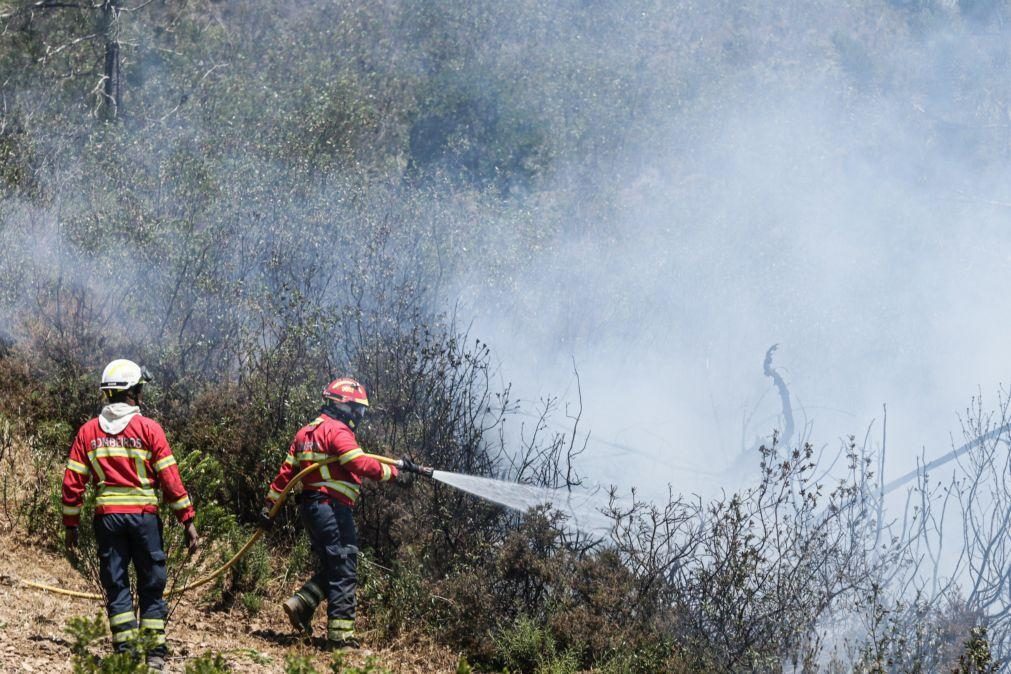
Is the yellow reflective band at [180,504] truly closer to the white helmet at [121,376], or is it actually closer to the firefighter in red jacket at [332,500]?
the white helmet at [121,376]

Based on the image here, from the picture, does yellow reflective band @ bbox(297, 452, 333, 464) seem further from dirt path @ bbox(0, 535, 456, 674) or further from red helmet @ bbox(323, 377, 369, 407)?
dirt path @ bbox(0, 535, 456, 674)

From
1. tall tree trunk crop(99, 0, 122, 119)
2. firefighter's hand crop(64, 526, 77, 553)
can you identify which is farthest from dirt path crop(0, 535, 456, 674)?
tall tree trunk crop(99, 0, 122, 119)

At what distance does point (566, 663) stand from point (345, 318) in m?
4.29

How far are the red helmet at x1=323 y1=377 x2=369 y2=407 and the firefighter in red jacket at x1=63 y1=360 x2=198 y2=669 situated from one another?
1.19m

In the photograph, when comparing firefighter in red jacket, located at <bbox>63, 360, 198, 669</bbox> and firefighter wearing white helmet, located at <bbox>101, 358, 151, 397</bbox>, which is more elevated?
firefighter wearing white helmet, located at <bbox>101, 358, 151, 397</bbox>

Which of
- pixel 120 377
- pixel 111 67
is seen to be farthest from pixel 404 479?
pixel 111 67

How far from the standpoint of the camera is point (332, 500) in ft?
20.9

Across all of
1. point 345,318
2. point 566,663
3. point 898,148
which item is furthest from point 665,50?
point 566,663

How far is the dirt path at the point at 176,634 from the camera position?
219 inches

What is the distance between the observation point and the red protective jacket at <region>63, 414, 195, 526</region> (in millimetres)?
5297

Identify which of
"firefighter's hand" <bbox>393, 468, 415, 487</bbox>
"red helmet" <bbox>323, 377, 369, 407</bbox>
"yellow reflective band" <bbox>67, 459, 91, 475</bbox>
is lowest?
"yellow reflective band" <bbox>67, 459, 91, 475</bbox>

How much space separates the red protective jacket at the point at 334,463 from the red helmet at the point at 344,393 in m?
0.13

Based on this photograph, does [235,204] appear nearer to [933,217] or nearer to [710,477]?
[710,477]

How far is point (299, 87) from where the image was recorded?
15672 mm
